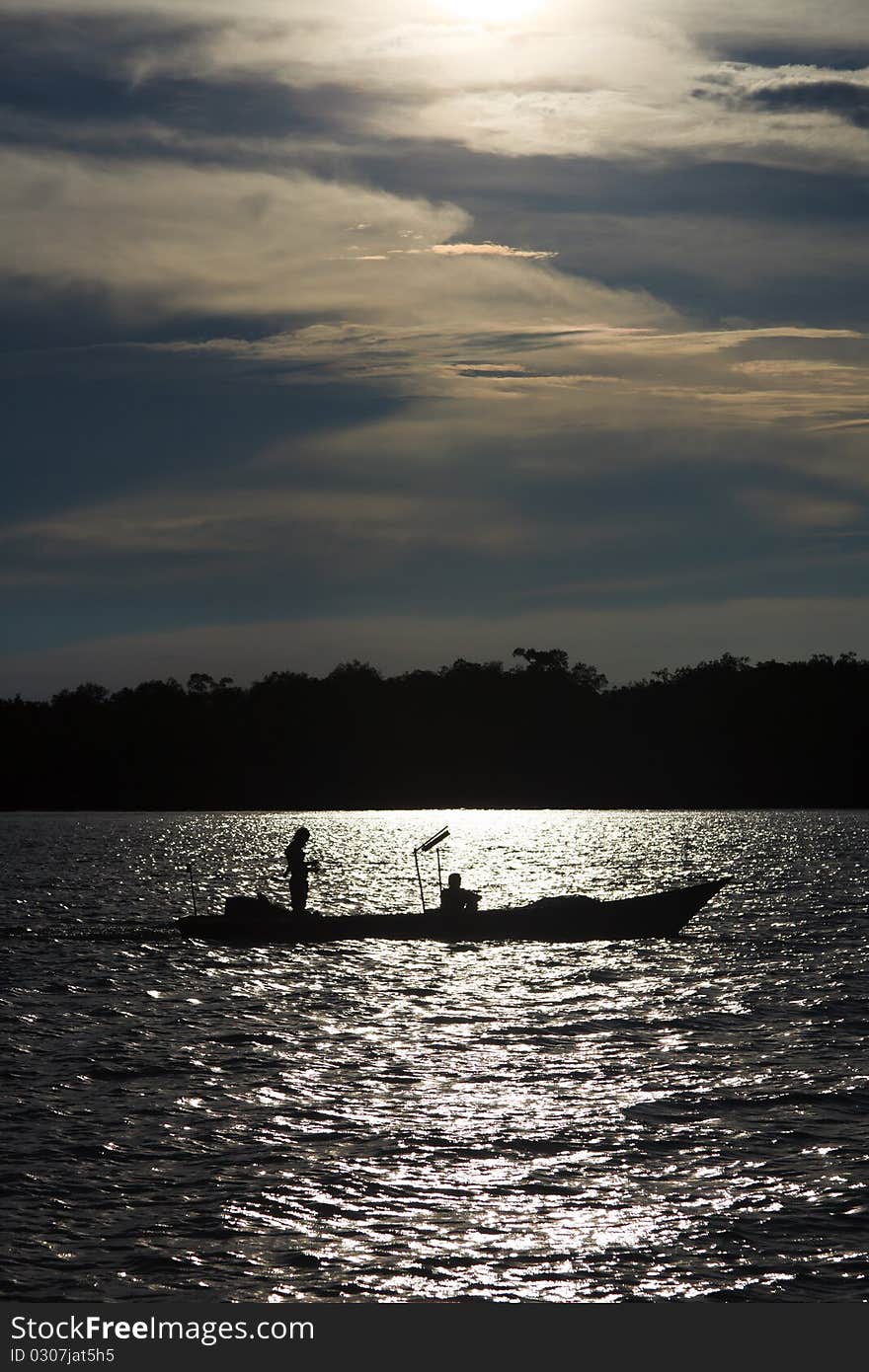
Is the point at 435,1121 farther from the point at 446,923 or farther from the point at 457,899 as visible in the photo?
the point at 446,923

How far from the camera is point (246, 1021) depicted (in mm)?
32281

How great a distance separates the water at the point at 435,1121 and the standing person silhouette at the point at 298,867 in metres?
1.68

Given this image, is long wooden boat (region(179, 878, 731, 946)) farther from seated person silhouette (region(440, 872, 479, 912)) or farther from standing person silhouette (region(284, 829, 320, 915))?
standing person silhouette (region(284, 829, 320, 915))

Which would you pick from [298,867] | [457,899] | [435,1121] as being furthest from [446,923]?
[435,1121]

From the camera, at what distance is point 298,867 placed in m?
43.9

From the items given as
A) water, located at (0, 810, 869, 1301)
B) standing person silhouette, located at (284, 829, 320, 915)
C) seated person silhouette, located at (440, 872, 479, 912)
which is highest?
standing person silhouette, located at (284, 829, 320, 915)

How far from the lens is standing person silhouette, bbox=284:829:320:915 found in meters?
42.8

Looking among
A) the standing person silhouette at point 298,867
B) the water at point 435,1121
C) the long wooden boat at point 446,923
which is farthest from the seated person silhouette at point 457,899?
the standing person silhouette at point 298,867

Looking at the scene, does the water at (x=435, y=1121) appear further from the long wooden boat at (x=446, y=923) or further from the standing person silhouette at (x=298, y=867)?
the standing person silhouette at (x=298, y=867)

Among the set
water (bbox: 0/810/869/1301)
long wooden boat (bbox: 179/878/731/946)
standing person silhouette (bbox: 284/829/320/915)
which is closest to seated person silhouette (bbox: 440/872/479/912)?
long wooden boat (bbox: 179/878/731/946)

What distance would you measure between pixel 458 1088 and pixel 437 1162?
4.93 meters

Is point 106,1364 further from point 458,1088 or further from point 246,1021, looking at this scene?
point 246,1021

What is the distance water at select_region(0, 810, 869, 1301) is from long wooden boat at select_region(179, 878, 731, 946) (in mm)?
733

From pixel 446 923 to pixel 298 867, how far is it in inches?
187
